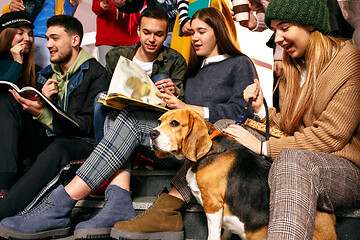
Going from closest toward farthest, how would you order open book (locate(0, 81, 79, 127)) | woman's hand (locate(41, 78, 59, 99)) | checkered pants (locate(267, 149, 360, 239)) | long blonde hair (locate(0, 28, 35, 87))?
checkered pants (locate(267, 149, 360, 239)), open book (locate(0, 81, 79, 127)), woman's hand (locate(41, 78, 59, 99)), long blonde hair (locate(0, 28, 35, 87))

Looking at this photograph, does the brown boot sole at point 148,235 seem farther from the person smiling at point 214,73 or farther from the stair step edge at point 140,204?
the person smiling at point 214,73

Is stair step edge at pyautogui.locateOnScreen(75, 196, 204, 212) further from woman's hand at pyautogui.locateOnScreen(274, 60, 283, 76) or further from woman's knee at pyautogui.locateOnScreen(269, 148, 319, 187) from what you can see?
woman's hand at pyautogui.locateOnScreen(274, 60, 283, 76)

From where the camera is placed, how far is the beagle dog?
1206mm

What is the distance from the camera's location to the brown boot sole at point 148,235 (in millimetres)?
1384

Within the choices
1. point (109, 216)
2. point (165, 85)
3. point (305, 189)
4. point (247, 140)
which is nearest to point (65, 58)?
point (165, 85)

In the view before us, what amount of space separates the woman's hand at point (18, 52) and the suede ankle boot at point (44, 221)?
1.23 meters

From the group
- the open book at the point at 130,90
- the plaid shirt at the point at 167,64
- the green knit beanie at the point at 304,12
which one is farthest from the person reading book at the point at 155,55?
the green knit beanie at the point at 304,12

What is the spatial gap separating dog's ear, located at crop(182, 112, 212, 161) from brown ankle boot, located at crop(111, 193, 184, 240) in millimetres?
311

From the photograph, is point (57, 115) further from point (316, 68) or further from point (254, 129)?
point (316, 68)

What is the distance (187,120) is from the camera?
53.7 inches

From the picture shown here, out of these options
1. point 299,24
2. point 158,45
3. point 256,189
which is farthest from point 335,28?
point 256,189

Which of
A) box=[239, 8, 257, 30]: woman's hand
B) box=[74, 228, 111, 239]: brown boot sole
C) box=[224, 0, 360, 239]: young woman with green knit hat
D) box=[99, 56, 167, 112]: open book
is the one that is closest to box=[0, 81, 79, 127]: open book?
box=[99, 56, 167, 112]: open book

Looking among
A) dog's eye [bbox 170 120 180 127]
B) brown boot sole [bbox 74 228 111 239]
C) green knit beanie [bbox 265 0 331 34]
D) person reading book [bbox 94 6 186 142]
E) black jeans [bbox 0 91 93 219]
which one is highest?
green knit beanie [bbox 265 0 331 34]

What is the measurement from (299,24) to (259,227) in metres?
0.89
